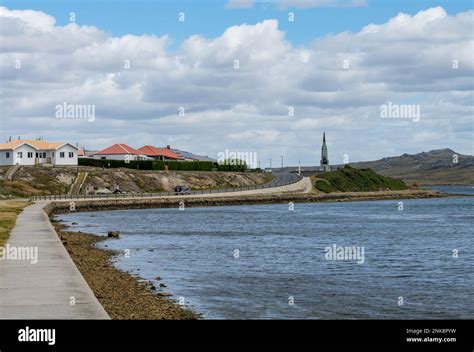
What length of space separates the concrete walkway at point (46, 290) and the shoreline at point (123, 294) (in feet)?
3.38

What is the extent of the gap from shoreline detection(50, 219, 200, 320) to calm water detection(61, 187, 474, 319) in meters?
0.87

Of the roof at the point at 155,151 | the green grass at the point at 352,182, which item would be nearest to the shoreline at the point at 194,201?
the green grass at the point at 352,182

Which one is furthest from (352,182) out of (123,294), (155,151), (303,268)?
(123,294)

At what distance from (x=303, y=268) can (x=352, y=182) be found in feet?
411

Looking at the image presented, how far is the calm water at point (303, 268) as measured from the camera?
25469 mm

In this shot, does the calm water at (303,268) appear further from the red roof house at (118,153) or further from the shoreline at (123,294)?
the red roof house at (118,153)

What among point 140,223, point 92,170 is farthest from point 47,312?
point 92,170

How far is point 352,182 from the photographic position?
160 m

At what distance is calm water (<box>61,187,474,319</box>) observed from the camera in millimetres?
25469

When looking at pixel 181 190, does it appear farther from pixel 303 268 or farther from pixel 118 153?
pixel 303 268

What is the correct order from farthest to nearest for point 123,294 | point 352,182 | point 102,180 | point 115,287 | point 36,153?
point 352,182, point 36,153, point 102,180, point 115,287, point 123,294

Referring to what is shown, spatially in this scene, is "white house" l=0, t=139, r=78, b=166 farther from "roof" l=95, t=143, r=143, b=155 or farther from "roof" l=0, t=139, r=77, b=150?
"roof" l=95, t=143, r=143, b=155
